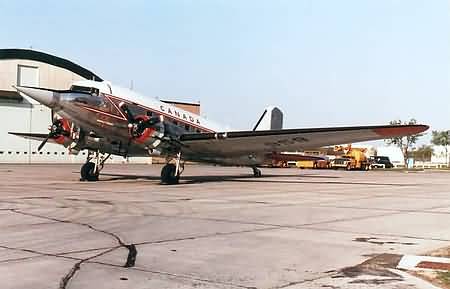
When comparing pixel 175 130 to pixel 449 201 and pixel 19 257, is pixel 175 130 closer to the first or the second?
pixel 449 201

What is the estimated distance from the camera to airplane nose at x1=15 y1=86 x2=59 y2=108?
25.8 meters

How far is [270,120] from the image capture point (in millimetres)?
40188

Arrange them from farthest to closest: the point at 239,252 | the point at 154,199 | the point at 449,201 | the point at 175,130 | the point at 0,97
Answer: the point at 0,97, the point at 175,130, the point at 449,201, the point at 154,199, the point at 239,252

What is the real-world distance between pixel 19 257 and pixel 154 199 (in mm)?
10726

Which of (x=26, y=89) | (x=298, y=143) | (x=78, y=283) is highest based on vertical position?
(x=26, y=89)

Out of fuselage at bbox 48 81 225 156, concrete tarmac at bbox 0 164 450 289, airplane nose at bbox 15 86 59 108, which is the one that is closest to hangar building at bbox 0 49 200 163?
fuselage at bbox 48 81 225 156

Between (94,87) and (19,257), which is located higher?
(94,87)

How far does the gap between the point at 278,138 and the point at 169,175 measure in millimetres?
5967

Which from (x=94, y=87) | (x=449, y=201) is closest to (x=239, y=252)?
(x=449, y=201)

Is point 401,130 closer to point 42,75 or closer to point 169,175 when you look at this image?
point 169,175

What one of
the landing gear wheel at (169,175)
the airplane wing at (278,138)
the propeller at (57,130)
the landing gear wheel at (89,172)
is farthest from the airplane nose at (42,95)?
the airplane wing at (278,138)

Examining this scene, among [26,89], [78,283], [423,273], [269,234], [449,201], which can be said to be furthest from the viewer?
[26,89]

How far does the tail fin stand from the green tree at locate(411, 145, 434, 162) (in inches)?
4536

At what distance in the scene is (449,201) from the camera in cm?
2142
